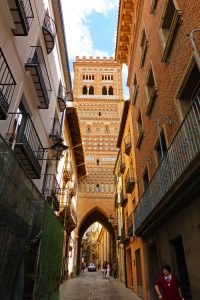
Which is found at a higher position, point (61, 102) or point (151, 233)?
point (61, 102)

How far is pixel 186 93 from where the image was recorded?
6930mm

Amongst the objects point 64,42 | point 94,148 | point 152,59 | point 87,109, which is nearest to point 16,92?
point 152,59

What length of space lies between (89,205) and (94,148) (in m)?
9.60

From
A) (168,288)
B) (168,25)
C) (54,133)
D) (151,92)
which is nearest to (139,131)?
(151,92)

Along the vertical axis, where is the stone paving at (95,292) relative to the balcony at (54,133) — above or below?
below

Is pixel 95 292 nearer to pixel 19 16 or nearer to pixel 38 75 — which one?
pixel 38 75

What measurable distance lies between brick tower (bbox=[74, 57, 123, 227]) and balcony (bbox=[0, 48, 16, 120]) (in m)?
25.3

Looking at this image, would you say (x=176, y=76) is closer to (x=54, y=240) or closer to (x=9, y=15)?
(x=9, y=15)

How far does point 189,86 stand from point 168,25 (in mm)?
3422

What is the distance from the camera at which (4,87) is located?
259 inches

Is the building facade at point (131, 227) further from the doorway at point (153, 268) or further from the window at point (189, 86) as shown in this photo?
the window at point (189, 86)

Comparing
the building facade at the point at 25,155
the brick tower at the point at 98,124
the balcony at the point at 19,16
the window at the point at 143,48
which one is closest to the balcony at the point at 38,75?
the building facade at the point at 25,155

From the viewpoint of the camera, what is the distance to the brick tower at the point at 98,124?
3169 centimetres

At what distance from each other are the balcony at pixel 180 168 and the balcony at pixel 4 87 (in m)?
3.97
